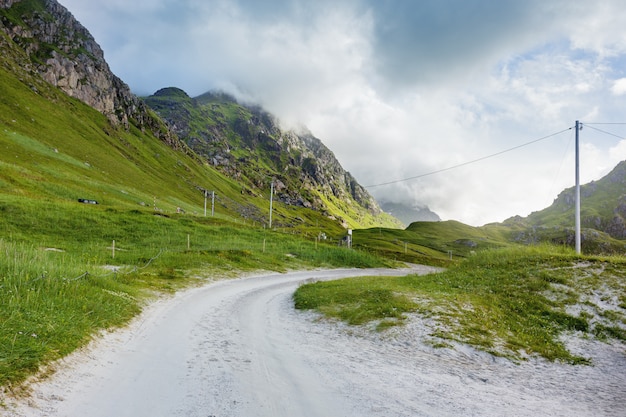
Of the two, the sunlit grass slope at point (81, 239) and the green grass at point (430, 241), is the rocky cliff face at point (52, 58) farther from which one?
the green grass at point (430, 241)

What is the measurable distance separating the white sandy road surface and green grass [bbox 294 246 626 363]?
3.18ft

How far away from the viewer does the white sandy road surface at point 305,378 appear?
7711mm

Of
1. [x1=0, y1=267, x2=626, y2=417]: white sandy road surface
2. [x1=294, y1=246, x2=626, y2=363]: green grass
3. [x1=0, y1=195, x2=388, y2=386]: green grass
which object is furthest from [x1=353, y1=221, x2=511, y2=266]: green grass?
[x1=0, y1=267, x2=626, y2=417]: white sandy road surface

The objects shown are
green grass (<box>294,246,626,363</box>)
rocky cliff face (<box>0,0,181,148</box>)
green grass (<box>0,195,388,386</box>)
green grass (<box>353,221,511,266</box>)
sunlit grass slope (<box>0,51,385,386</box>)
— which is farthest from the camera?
rocky cliff face (<box>0,0,181,148</box>)

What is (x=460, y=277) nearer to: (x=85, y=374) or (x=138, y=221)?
(x=85, y=374)

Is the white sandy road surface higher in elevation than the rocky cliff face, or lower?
lower

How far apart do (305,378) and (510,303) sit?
11986mm

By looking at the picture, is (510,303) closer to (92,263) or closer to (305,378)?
(305,378)

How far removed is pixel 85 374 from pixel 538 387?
1181 cm

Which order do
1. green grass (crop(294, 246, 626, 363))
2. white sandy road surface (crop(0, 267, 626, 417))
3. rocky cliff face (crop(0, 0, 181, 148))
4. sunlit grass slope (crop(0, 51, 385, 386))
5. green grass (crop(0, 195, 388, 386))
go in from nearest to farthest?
white sandy road surface (crop(0, 267, 626, 417)) < green grass (crop(0, 195, 388, 386)) < sunlit grass slope (crop(0, 51, 385, 386)) < green grass (crop(294, 246, 626, 363)) < rocky cliff face (crop(0, 0, 181, 148))

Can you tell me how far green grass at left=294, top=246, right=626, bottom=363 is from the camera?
1358 centimetres

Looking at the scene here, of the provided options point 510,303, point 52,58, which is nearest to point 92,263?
point 510,303

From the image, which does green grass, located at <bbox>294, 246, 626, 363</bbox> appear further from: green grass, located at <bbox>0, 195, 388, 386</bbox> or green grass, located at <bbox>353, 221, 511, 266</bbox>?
green grass, located at <bbox>353, 221, 511, 266</bbox>

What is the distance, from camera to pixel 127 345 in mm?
11812
